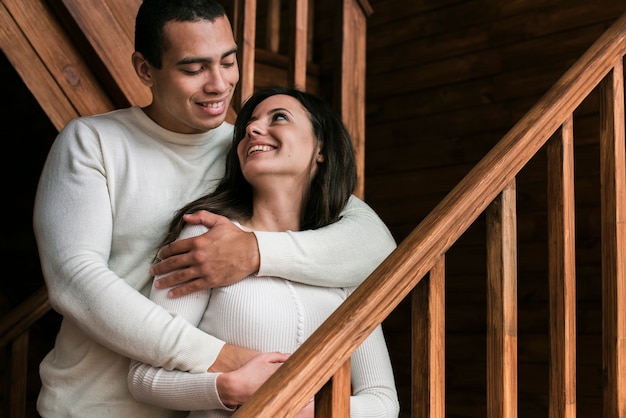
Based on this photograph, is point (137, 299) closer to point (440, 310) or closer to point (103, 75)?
point (440, 310)

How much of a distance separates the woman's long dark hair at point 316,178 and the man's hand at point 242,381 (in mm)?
373

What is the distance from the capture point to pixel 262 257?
66.1 inches

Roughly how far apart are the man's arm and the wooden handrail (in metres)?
0.27

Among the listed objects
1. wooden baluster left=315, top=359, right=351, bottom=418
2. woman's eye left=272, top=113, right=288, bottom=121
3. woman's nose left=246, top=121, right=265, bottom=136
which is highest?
woman's eye left=272, top=113, right=288, bottom=121

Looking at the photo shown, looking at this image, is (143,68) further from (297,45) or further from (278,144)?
(297,45)

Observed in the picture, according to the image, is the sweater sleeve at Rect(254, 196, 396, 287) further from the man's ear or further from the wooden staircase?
the man's ear

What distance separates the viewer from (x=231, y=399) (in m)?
1.55

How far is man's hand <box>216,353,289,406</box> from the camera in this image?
154 cm

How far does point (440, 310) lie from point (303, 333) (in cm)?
28

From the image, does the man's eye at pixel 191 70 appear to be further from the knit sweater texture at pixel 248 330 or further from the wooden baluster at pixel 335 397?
the wooden baluster at pixel 335 397

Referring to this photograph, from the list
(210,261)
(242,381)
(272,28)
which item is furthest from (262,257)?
(272,28)

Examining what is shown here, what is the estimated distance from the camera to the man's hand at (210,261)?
5.44ft

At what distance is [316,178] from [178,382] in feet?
1.86

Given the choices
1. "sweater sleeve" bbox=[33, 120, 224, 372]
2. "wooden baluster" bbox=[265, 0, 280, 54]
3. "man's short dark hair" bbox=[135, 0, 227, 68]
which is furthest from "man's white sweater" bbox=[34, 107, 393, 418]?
"wooden baluster" bbox=[265, 0, 280, 54]
